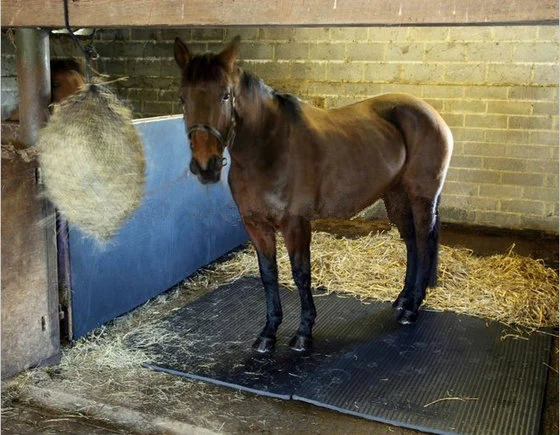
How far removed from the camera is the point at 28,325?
2.84m

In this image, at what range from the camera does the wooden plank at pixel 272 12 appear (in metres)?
1.91

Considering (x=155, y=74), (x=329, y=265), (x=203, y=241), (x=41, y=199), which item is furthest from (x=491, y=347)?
(x=155, y=74)

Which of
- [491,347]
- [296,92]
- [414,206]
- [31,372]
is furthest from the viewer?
[296,92]

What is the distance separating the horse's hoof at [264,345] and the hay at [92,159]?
39.7 inches

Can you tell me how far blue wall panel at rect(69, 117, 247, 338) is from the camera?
323 cm

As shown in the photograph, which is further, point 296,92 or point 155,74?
point 155,74

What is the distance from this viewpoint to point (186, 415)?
2.55 metres

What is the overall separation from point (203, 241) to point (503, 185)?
3073mm

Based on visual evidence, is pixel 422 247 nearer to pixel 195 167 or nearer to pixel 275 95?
pixel 275 95

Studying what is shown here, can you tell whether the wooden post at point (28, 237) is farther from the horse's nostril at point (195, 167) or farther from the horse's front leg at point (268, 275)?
the horse's front leg at point (268, 275)

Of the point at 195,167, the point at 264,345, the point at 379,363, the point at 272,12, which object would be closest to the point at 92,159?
the point at 195,167

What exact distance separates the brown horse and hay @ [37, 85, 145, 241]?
29cm

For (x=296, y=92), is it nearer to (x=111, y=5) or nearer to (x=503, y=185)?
(x=503, y=185)

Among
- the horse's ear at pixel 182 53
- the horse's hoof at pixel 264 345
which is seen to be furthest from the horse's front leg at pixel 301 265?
the horse's ear at pixel 182 53
